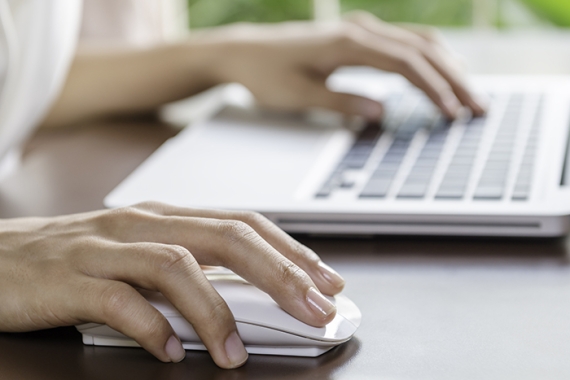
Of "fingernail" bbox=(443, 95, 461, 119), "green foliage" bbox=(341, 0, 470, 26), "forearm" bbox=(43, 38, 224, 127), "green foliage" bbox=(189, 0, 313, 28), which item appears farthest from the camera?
"green foliage" bbox=(189, 0, 313, 28)

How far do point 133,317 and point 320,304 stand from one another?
11 cm

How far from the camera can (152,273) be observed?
16.7 inches

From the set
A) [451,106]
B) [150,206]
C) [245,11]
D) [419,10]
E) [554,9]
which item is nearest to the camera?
[150,206]

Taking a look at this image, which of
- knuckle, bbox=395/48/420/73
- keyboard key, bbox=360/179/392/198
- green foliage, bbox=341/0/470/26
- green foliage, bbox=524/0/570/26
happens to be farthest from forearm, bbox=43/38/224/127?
green foliage, bbox=341/0/470/26

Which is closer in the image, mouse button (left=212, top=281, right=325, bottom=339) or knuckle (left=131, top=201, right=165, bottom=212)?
mouse button (left=212, top=281, right=325, bottom=339)

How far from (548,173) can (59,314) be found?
424 mm

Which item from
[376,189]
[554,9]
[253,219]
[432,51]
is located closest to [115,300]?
[253,219]

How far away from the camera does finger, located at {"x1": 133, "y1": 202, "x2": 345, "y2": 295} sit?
46cm

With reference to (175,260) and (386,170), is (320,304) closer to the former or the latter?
(175,260)

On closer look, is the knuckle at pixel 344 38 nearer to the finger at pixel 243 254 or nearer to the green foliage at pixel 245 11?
the finger at pixel 243 254

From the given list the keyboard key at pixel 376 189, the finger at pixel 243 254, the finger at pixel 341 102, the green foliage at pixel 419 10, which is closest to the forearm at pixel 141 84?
the finger at pixel 341 102

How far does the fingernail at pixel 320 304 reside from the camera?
0.41 m

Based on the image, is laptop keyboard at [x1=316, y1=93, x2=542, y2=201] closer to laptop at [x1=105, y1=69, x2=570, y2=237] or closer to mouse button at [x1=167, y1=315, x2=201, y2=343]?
laptop at [x1=105, y1=69, x2=570, y2=237]

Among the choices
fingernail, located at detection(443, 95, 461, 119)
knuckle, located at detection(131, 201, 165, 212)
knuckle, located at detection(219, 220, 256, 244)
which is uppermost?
knuckle, located at detection(219, 220, 256, 244)
